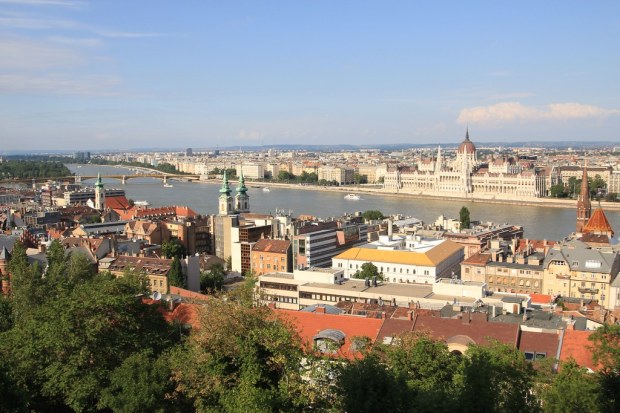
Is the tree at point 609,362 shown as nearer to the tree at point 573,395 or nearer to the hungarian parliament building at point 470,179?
the tree at point 573,395

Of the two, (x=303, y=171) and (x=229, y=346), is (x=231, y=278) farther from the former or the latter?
(x=303, y=171)

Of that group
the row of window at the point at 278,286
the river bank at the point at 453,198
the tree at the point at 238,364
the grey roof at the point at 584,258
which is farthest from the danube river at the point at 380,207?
the tree at the point at 238,364

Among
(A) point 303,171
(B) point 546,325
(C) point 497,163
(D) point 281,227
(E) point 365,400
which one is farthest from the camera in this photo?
(A) point 303,171

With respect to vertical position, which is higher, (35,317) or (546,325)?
(35,317)

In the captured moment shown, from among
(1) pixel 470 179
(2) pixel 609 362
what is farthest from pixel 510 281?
(1) pixel 470 179

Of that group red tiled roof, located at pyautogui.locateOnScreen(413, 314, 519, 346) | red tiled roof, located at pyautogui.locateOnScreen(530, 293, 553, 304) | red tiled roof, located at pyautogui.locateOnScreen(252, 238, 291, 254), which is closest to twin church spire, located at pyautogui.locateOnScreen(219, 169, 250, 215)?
red tiled roof, located at pyautogui.locateOnScreen(252, 238, 291, 254)

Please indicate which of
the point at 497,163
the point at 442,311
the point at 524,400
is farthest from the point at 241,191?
the point at 497,163
